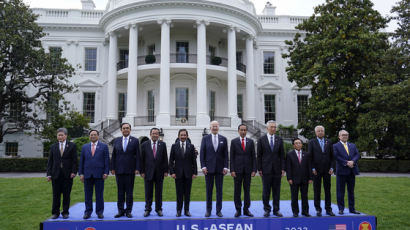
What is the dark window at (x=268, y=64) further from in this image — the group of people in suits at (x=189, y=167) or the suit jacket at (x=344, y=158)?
the group of people in suits at (x=189, y=167)

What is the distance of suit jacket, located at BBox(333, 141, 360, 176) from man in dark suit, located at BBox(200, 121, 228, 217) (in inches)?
95.1

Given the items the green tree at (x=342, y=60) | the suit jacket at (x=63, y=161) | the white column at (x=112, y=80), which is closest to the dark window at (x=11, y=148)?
the white column at (x=112, y=80)

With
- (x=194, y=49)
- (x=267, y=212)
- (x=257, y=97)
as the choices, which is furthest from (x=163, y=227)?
(x=257, y=97)

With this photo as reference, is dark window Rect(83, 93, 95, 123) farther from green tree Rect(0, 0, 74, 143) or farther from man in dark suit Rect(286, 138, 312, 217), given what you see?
man in dark suit Rect(286, 138, 312, 217)

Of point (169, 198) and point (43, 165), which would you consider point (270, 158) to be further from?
point (43, 165)

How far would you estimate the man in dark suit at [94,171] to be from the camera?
6.51m

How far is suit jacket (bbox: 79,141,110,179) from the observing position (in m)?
6.59

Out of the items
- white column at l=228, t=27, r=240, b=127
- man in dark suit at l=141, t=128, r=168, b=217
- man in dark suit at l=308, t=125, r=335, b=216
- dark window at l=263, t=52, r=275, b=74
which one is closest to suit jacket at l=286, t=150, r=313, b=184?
Result: man in dark suit at l=308, t=125, r=335, b=216

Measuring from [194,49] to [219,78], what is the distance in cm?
293

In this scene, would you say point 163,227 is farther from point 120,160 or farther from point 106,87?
point 106,87

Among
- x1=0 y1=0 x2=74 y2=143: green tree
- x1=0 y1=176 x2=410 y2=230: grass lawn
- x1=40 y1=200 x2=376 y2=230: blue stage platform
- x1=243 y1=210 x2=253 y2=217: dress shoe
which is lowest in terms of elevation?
x1=0 y1=176 x2=410 y2=230: grass lawn

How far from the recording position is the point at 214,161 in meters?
6.79

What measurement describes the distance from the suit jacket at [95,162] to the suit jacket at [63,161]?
188mm

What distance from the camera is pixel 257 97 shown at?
1073 inches
